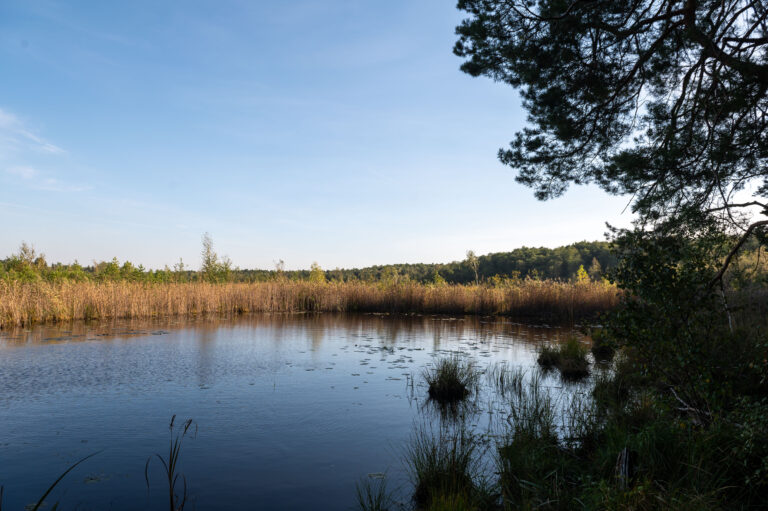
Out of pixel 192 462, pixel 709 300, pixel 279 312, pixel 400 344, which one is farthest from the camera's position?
pixel 279 312

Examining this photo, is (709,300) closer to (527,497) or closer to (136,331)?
(527,497)

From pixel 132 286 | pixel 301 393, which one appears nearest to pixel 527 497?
pixel 301 393

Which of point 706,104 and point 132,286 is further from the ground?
point 706,104

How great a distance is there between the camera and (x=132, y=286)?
20.5 metres

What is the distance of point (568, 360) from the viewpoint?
30.9ft

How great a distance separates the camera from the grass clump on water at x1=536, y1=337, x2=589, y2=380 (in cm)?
915

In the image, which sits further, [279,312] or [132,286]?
[279,312]

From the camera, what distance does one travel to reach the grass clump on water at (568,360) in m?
9.15

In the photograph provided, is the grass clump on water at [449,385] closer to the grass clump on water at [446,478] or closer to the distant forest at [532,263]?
the grass clump on water at [446,478]

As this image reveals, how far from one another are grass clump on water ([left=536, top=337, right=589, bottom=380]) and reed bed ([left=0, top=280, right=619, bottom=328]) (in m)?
12.0

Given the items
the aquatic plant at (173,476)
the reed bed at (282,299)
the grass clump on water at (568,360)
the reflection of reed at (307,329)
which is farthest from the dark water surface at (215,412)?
the reed bed at (282,299)

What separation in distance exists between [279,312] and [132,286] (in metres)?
7.36

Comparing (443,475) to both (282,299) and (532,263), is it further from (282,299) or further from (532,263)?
(532,263)

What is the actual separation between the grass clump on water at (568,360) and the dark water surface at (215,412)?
581 mm
